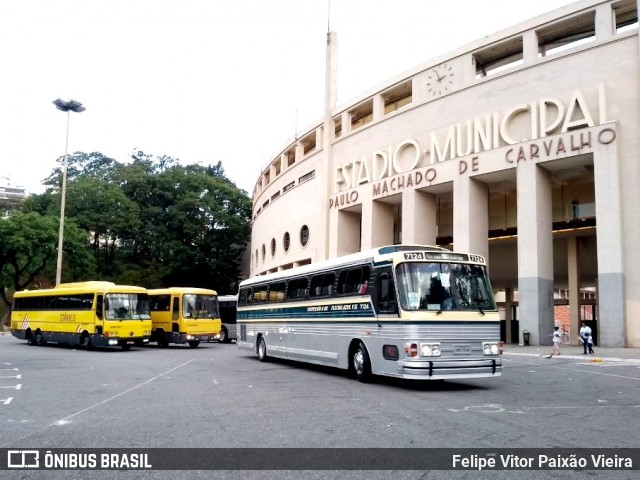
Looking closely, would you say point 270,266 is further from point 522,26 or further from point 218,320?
point 522,26

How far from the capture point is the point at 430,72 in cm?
3481

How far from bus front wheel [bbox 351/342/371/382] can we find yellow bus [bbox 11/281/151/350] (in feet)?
44.1

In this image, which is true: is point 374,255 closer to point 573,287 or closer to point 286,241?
point 573,287

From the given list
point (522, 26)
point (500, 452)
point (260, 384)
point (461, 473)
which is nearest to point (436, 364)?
point (260, 384)

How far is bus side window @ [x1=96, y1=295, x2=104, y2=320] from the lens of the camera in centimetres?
2473

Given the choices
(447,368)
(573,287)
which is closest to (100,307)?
(447,368)

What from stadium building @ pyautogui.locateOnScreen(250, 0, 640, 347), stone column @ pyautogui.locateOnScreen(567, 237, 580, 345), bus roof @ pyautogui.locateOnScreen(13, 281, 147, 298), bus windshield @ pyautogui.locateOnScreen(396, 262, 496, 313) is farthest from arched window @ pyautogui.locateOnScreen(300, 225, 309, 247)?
bus windshield @ pyautogui.locateOnScreen(396, 262, 496, 313)

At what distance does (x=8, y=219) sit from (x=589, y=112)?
40.0 m

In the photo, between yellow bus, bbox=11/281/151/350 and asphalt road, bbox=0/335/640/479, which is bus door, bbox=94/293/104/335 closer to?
yellow bus, bbox=11/281/151/350

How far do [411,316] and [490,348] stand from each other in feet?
6.18

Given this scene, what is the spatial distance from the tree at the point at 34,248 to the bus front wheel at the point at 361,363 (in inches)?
1451

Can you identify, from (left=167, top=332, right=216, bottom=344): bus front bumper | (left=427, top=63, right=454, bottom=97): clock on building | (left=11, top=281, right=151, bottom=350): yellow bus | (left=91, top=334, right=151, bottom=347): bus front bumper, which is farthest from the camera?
(left=427, top=63, right=454, bottom=97): clock on building

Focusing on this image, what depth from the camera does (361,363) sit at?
1416cm

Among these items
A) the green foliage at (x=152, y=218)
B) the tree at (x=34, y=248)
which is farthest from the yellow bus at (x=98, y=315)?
the green foliage at (x=152, y=218)
